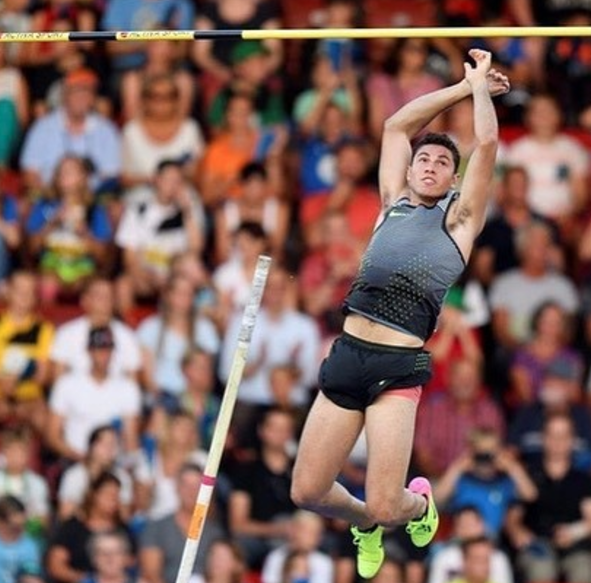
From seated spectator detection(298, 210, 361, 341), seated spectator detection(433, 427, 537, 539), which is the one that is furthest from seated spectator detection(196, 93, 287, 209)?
seated spectator detection(433, 427, 537, 539)

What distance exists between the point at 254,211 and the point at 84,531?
2.76m

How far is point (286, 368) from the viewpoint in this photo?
1692 centimetres

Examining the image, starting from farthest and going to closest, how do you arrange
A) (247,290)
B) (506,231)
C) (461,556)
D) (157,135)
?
(157,135) < (506,231) < (247,290) < (461,556)

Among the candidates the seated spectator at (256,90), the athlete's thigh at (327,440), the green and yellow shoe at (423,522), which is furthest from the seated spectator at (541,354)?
the athlete's thigh at (327,440)

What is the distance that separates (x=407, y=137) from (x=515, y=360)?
4.40 meters

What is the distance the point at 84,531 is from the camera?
53.8 feet

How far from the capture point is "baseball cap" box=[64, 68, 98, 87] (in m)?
18.2

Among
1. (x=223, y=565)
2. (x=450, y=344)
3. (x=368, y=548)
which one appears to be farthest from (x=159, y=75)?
(x=368, y=548)

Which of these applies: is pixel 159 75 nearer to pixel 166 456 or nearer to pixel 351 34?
pixel 166 456

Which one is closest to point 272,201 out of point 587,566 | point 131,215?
point 131,215

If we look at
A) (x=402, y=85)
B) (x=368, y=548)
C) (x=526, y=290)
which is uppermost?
(x=402, y=85)

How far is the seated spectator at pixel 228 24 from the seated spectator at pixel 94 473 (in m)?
2.99

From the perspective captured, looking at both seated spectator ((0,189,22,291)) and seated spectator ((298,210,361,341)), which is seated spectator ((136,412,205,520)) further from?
seated spectator ((0,189,22,291))

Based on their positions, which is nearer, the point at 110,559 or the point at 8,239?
the point at 110,559
